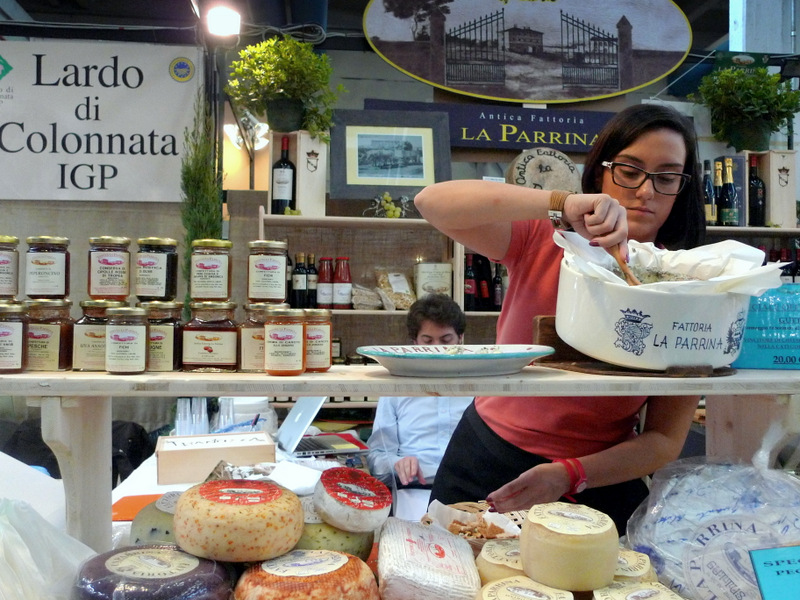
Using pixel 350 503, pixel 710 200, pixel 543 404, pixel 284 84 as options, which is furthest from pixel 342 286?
pixel 350 503

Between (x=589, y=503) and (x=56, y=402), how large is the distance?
3.16 ft

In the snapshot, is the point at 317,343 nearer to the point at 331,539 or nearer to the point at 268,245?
the point at 268,245

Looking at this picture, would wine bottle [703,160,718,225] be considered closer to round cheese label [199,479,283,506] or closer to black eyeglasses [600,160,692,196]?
black eyeglasses [600,160,692,196]

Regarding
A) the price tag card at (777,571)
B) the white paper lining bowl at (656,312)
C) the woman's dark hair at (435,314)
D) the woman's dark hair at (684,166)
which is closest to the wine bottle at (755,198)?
the woman's dark hair at (435,314)

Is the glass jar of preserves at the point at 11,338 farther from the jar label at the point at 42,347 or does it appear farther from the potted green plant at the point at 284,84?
the potted green plant at the point at 284,84

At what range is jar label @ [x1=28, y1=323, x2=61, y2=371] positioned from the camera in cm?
99

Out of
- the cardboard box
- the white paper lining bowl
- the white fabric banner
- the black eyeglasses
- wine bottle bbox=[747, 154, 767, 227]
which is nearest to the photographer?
the white paper lining bowl

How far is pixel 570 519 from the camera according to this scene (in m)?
0.91

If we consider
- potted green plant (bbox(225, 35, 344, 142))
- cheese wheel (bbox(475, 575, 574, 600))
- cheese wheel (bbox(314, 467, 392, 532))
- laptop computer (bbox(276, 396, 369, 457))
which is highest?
potted green plant (bbox(225, 35, 344, 142))

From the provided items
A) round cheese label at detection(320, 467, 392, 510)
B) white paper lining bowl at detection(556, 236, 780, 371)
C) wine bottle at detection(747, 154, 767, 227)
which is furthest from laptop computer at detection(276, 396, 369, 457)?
wine bottle at detection(747, 154, 767, 227)

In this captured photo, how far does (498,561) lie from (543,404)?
409 mm

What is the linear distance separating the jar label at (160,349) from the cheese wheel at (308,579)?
33 centimetres

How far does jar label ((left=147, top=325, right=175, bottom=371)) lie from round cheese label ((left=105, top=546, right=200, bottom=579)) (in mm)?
255

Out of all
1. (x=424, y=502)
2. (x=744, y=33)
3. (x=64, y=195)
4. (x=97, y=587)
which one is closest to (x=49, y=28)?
(x=64, y=195)
